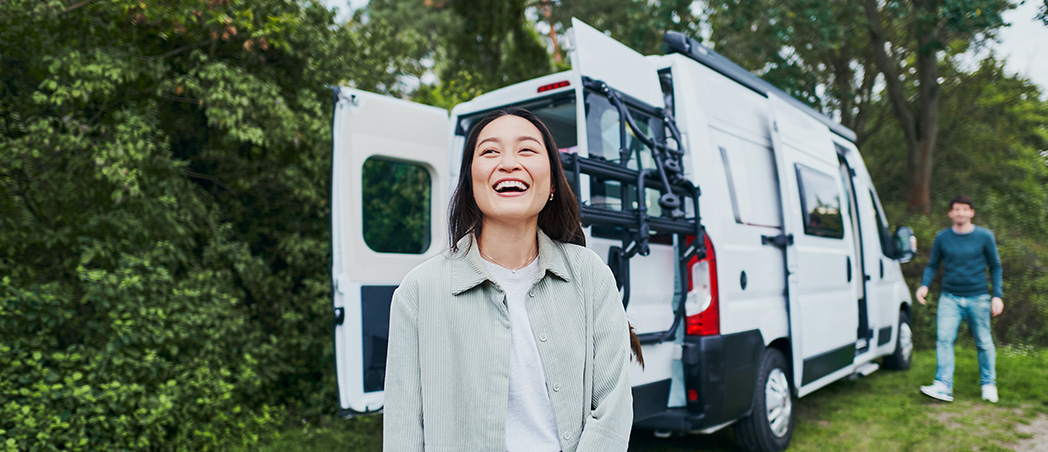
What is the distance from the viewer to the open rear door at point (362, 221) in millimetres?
3791

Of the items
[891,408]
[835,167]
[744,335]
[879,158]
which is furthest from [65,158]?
[879,158]

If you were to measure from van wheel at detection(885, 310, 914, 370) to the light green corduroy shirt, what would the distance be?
6.50m

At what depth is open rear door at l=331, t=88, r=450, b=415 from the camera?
12.4 feet

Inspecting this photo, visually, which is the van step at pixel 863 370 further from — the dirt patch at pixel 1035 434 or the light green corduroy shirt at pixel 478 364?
the light green corduroy shirt at pixel 478 364

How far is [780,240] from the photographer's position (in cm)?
423

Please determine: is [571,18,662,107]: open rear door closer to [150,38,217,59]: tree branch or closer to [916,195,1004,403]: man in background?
[150,38,217,59]: tree branch

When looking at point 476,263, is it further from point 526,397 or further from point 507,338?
point 526,397

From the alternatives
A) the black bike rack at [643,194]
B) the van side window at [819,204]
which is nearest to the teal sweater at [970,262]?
the van side window at [819,204]

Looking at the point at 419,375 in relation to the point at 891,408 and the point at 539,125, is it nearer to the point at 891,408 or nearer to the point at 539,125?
the point at 539,125

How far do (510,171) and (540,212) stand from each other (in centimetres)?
23

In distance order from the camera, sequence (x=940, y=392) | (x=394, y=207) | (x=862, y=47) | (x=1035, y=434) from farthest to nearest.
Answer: (x=862, y=47) < (x=940, y=392) < (x=394, y=207) < (x=1035, y=434)

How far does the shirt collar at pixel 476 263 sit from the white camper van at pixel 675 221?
4.17 feet

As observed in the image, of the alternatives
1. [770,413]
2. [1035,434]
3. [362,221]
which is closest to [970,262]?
[1035,434]

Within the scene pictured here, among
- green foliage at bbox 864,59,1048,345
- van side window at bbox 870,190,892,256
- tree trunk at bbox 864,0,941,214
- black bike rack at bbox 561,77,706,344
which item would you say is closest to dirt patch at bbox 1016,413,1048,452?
van side window at bbox 870,190,892,256
